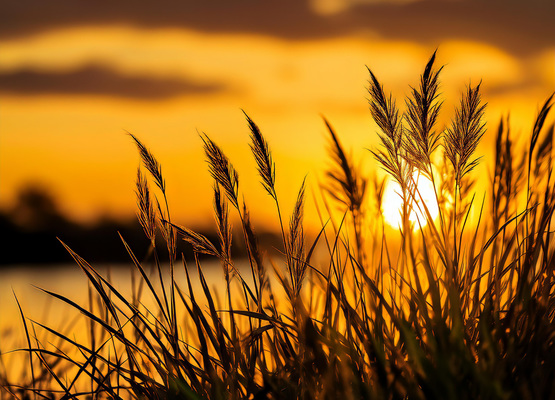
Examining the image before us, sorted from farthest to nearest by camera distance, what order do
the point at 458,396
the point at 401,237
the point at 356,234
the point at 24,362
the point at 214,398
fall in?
the point at 24,362 → the point at 401,237 → the point at 356,234 → the point at 214,398 → the point at 458,396

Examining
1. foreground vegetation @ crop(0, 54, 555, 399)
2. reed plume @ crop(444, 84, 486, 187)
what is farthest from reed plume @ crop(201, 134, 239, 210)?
reed plume @ crop(444, 84, 486, 187)

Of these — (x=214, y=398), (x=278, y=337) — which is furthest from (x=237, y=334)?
(x=214, y=398)

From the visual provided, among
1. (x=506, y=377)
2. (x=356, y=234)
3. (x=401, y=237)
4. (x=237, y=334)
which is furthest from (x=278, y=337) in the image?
(x=506, y=377)

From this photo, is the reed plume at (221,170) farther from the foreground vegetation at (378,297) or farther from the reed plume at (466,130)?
the reed plume at (466,130)

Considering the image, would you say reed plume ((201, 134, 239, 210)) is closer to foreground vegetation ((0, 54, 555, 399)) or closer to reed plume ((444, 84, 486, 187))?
foreground vegetation ((0, 54, 555, 399))

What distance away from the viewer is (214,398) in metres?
1.49

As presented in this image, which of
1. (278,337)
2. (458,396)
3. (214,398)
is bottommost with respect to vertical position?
(458,396)

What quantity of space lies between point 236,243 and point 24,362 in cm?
101

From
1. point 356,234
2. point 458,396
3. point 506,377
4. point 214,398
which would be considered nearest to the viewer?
point 458,396

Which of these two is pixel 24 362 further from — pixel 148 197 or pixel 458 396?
pixel 458 396

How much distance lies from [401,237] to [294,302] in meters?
0.50

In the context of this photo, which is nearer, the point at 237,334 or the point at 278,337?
the point at 278,337

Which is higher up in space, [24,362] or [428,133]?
[428,133]

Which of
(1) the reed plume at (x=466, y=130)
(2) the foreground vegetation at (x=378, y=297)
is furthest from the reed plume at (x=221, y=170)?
(1) the reed plume at (x=466, y=130)
